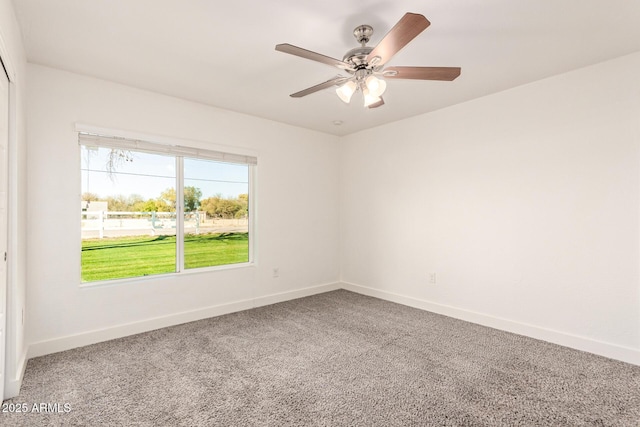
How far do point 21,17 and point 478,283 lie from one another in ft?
14.3

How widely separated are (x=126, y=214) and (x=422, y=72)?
3009 mm

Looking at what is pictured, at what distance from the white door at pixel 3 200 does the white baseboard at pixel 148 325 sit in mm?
819

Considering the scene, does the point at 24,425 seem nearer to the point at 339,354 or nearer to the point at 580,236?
the point at 339,354

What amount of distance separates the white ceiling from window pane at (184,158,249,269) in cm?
99

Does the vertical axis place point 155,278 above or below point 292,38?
below

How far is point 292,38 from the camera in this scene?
2.35 m

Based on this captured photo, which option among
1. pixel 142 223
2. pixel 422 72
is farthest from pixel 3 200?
pixel 422 72

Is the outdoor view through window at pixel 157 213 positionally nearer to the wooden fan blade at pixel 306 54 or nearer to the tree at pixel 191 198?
the tree at pixel 191 198

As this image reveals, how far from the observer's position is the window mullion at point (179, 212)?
3.64 meters

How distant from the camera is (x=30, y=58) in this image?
8.62 feet

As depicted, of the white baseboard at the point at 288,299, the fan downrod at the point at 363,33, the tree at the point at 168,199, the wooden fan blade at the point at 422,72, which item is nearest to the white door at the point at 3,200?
the white baseboard at the point at 288,299

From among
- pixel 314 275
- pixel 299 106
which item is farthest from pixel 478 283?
pixel 299 106

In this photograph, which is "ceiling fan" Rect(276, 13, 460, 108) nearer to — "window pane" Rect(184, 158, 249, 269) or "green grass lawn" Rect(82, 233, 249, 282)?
"window pane" Rect(184, 158, 249, 269)

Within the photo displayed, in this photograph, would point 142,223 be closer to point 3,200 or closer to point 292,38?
point 3,200
